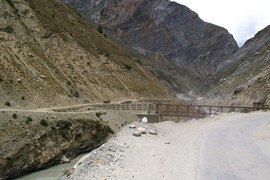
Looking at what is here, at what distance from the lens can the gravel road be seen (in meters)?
15.9

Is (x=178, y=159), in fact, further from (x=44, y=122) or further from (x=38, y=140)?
(x=44, y=122)

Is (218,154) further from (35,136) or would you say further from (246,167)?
(35,136)

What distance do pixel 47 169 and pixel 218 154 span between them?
21.8 m

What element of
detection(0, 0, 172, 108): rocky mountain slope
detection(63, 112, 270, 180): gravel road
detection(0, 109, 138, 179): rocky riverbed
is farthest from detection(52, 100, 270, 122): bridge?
detection(63, 112, 270, 180): gravel road

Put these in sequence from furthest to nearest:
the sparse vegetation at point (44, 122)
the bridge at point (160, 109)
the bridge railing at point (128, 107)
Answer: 1. the bridge railing at point (128, 107)
2. the bridge at point (160, 109)
3. the sparse vegetation at point (44, 122)

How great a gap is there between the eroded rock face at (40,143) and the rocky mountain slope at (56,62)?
28.4 feet

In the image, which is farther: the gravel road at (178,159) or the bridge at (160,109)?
the bridge at (160,109)

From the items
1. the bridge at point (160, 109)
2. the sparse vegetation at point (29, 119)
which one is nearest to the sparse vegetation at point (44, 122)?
the sparse vegetation at point (29, 119)

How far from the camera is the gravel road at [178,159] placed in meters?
15.9

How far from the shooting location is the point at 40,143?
38.9 metres

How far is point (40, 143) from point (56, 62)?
33.5 m

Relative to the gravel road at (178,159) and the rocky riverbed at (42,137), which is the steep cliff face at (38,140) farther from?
the gravel road at (178,159)

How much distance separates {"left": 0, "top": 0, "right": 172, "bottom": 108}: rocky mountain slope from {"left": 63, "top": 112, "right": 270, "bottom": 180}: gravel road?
28.9m

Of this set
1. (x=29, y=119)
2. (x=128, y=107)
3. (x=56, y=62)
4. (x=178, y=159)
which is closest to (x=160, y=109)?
(x=128, y=107)
